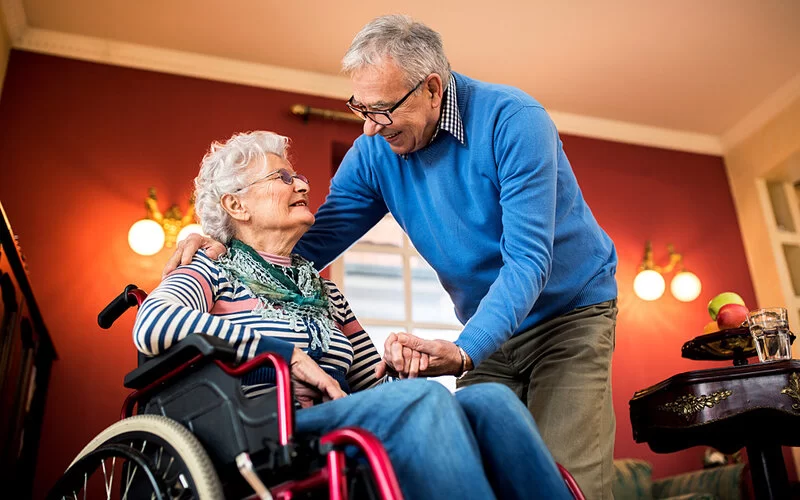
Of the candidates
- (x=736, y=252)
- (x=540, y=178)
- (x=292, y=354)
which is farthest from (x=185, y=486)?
(x=736, y=252)

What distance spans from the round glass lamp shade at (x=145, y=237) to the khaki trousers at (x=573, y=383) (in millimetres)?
2197

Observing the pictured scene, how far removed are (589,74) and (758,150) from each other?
1381 millimetres

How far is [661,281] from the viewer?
4465mm

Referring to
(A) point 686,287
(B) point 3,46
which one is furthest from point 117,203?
(A) point 686,287

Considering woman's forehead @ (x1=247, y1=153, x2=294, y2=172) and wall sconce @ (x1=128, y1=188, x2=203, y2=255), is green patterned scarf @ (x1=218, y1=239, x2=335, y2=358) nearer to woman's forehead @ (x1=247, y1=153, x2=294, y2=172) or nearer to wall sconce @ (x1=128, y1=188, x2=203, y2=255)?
woman's forehead @ (x1=247, y1=153, x2=294, y2=172)

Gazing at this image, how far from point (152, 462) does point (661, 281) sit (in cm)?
387

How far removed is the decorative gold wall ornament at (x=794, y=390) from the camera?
1.93 meters

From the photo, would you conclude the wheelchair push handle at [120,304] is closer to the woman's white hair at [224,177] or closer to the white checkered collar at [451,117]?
the woman's white hair at [224,177]

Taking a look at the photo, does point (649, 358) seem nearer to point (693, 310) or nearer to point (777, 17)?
point (693, 310)

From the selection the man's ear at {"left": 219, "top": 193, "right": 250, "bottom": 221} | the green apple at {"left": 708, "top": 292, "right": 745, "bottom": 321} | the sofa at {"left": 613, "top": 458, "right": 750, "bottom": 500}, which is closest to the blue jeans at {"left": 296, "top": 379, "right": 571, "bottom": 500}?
the man's ear at {"left": 219, "top": 193, "right": 250, "bottom": 221}

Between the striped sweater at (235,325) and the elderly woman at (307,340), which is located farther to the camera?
the striped sweater at (235,325)

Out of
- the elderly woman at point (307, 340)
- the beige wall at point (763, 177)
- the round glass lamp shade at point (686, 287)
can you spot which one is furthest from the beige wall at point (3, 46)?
the beige wall at point (763, 177)

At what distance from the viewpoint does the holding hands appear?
53.7 inches

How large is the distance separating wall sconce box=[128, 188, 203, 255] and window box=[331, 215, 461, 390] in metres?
0.85
